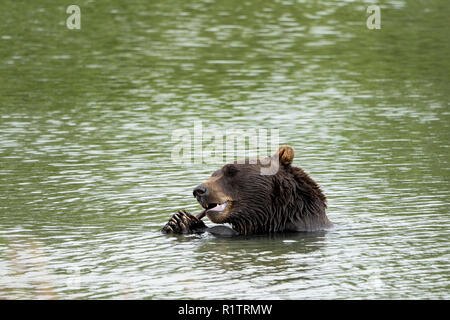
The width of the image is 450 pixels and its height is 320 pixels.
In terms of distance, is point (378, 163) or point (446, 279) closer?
point (446, 279)

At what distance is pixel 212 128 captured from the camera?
2170cm

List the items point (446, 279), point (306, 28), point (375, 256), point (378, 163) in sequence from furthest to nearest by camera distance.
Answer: point (306, 28) → point (378, 163) → point (375, 256) → point (446, 279)

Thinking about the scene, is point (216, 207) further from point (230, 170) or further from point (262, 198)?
point (262, 198)

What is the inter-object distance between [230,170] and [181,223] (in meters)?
0.89

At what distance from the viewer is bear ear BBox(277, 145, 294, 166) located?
509 inches

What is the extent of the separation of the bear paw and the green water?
8.1 inches

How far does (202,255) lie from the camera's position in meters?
12.1

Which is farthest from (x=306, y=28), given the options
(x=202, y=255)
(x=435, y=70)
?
(x=202, y=255)

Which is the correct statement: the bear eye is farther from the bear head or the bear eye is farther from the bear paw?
the bear paw

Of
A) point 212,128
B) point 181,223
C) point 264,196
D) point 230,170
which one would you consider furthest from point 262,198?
point 212,128

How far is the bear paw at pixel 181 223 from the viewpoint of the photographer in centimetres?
1319

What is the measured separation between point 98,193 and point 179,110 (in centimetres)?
824

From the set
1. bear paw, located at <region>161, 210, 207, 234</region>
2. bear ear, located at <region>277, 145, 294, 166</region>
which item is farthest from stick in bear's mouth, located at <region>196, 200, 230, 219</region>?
bear ear, located at <region>277, 145, 294, 166</region>
